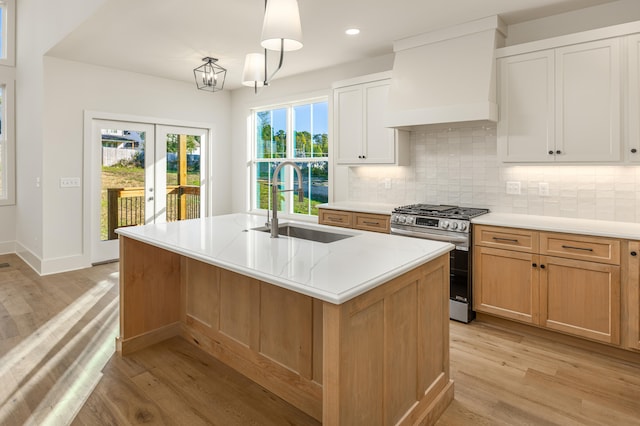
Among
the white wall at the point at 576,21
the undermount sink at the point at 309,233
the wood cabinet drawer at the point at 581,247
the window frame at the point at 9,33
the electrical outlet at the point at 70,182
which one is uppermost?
the window frame at the point at 9,33

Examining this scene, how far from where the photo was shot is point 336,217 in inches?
171

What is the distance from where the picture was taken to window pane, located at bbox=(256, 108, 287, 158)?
19.1ft

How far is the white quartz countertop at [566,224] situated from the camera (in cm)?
269

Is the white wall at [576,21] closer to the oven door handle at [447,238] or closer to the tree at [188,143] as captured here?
the oven door handle at [447,238]

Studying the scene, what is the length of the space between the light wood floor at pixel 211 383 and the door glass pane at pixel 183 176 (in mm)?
2820

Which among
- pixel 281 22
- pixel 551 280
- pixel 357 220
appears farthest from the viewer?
pixel 357 220

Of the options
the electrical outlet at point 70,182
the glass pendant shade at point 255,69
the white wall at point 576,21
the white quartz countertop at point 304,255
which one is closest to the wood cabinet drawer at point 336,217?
the white quartz countertop at point 304,255

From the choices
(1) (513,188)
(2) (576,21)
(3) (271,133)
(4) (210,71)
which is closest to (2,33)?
(4) (210,71)

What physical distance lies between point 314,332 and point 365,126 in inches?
111

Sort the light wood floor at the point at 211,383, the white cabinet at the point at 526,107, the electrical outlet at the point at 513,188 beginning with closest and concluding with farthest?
the light wood floor at the point at 211,383 → the white cabinet at the point at 526,107 → the electrical outlet at the point at 513,188

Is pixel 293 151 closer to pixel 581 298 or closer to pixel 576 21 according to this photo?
pixel 576 21

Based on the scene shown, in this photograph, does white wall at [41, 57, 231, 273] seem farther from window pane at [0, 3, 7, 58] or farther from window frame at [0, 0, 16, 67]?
window pane at [0, 3, 7, 58]

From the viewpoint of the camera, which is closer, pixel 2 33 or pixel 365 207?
pixel 365 207

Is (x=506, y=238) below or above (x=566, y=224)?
below
